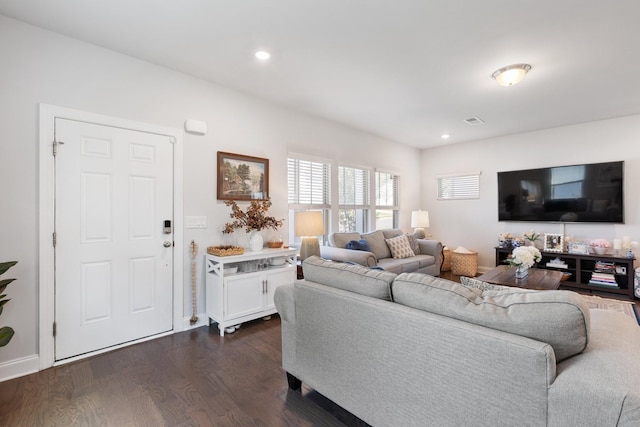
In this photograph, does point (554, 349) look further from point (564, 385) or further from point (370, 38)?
point (370, 38)

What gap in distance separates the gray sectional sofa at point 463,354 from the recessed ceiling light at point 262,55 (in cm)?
203

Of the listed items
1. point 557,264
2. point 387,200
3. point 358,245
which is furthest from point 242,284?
point 557,264

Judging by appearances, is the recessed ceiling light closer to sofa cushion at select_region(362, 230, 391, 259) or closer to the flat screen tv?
sofa cushion at select_region(362, 230, 391, 259)

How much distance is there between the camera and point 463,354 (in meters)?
1.20

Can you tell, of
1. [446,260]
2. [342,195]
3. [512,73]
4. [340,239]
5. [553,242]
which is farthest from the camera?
[446,260]

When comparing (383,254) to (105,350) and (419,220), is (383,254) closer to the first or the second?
(419,220)

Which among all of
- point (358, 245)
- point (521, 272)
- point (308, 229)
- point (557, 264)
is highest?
point (308, 229)

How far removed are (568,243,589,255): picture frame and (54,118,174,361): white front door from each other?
557 cm

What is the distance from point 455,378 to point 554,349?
38cm

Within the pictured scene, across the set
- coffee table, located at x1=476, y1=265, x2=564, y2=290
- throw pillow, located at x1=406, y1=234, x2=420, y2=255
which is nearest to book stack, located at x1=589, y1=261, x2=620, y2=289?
coffee table, located at x1=476, y1=265, x2=564, y2=290

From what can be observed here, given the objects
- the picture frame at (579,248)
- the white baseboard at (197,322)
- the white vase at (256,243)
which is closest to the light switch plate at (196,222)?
the white vase at (256,243)

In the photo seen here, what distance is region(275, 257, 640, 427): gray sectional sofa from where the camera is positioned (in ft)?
3.29

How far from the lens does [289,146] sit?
4051 millimetres

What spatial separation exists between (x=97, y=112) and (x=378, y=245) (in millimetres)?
3757
